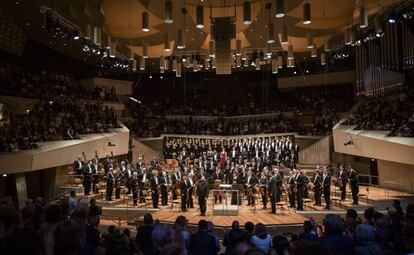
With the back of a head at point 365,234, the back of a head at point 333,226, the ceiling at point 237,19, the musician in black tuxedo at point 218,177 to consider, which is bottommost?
the musician in black tuxedo at point 218,177

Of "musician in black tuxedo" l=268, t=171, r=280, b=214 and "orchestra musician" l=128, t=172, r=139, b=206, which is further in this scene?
"orchestra musician" l=128, t=172, r=139, b=206

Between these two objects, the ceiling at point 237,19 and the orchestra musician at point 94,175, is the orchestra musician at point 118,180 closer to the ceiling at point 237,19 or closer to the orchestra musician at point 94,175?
the orchestra musician at point 94,175

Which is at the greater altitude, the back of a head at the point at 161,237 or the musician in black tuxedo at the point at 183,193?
the back of a head at the point at 161,237

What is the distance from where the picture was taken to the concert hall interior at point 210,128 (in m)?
10.9

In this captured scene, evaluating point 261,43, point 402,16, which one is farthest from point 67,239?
point 261,43

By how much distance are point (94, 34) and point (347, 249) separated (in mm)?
12465

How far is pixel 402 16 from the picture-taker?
47.3 ft

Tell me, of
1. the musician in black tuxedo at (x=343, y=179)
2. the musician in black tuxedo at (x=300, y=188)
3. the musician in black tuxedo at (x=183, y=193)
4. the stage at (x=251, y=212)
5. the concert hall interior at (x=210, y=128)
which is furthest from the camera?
the musician in black tuxedo at (x=343, y=179)

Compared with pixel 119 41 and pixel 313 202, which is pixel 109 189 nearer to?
pixel 313 202

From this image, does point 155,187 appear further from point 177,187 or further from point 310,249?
point 310,249

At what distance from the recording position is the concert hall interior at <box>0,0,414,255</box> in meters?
10.9

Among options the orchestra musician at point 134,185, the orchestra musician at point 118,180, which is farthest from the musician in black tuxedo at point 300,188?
the orchestra musician at point 118,180

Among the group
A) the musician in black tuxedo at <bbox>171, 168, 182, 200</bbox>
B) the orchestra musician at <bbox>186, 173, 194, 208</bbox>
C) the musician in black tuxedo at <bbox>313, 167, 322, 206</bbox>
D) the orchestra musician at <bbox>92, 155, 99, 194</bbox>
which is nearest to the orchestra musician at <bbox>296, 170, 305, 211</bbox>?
the musician in black tuxedo at <bbox>313, 167, 322, 206</bbox>

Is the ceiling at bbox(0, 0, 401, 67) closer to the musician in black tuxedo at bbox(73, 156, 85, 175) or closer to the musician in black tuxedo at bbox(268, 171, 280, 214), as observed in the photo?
the musician in black tuxedo at bbox(73, 156, 85, 175)
